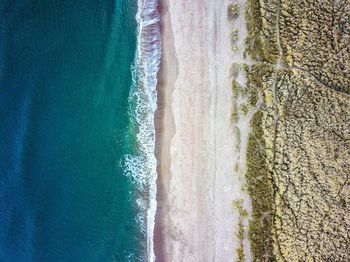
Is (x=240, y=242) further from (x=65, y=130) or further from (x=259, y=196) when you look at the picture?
(x=65, y=130)

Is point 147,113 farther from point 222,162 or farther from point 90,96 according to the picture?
point 222,162

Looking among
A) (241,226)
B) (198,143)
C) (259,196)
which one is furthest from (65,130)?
(259,196)

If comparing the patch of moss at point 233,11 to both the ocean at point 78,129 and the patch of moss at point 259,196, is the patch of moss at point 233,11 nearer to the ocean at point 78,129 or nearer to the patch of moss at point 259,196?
the ocean at point 78,129

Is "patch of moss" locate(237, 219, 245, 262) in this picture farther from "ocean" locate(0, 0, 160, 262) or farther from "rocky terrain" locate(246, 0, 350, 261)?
"ocean" locate(0, 0, 160, 262)

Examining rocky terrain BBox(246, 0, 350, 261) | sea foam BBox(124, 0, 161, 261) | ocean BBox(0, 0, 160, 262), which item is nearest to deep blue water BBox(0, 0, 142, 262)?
ocean BBox(0, 0, 160, 262)

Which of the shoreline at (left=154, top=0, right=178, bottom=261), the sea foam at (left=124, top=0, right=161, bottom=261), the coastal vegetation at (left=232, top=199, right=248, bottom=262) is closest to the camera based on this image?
the coastal vegetation at (left=232, top=199, right=248, bottom=262)

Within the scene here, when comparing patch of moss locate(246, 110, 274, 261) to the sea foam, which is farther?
the sea foam
